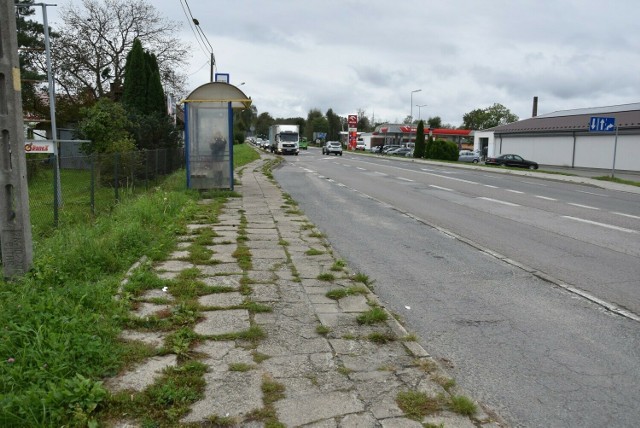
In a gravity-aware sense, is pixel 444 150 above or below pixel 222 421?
above

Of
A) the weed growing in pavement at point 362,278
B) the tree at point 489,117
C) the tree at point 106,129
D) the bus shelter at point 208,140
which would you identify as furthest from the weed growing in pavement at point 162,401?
the tree at point 489,117

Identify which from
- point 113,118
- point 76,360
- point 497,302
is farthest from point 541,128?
point 76,360

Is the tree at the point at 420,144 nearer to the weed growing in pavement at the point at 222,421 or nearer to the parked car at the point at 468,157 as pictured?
the parked car at the point at 468,157

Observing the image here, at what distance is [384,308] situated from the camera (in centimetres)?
574

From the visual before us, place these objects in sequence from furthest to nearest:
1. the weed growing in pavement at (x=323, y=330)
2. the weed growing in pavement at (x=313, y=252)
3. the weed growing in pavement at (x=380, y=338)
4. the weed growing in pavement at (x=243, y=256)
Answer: the weed growing in pavement at (x=313, y=252), the weed growing in pavement at (x=243, y=256), the weed growing in pavement at (x=323, y=330), the weed growing in pavement at (x=380, y=338)

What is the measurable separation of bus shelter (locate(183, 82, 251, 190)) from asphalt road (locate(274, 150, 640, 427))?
157 inches

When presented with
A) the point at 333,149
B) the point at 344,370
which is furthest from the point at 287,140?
the point at 344,370

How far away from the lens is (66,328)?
4.43 meters

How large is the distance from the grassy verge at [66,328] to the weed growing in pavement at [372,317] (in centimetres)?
213

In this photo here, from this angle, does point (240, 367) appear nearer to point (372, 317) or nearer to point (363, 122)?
point (372, 317)

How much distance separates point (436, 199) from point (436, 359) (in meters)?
13.2

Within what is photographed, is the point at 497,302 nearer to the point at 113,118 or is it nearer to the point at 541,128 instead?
the point at 113,118

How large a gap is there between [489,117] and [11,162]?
442ft

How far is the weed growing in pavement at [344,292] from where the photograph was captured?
243 inches
